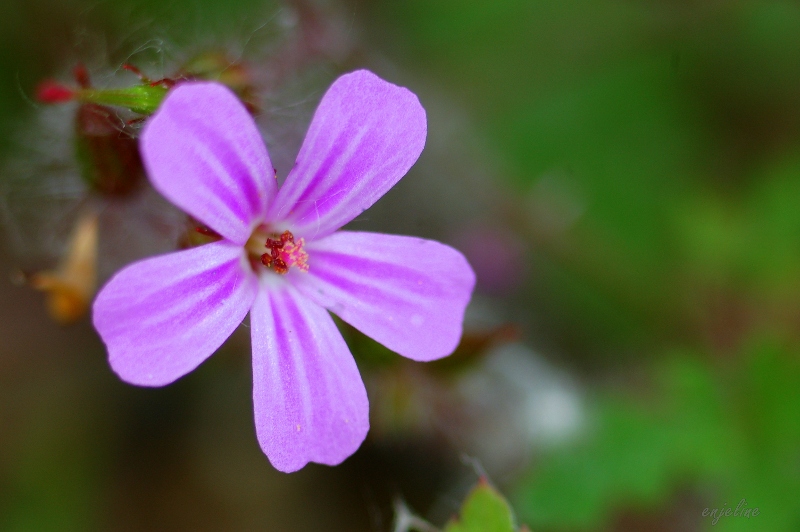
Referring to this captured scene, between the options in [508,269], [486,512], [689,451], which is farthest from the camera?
[508,269]

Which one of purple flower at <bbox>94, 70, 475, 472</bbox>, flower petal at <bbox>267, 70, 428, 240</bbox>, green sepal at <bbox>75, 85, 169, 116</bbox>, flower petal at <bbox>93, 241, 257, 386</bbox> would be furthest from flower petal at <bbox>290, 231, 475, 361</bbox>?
green sepal at <bbox>75, 85, 169, 116</bbox>

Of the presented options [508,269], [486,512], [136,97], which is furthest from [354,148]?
[508,269]

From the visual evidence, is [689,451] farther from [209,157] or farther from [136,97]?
[136,97]

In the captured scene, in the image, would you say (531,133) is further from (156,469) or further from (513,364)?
(156,469)

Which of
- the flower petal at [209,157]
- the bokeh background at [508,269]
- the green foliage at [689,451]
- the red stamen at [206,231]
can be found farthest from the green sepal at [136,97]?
the green foliage at [689,451]

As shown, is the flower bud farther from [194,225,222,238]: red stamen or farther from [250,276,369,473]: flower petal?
[250,276,369,473]: flower petal

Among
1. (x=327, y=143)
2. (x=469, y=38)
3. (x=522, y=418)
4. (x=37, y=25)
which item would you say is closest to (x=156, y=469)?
(x=522, y=418)

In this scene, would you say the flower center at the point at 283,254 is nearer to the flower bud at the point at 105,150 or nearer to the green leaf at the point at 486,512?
the flower bud at the point at 105,150
